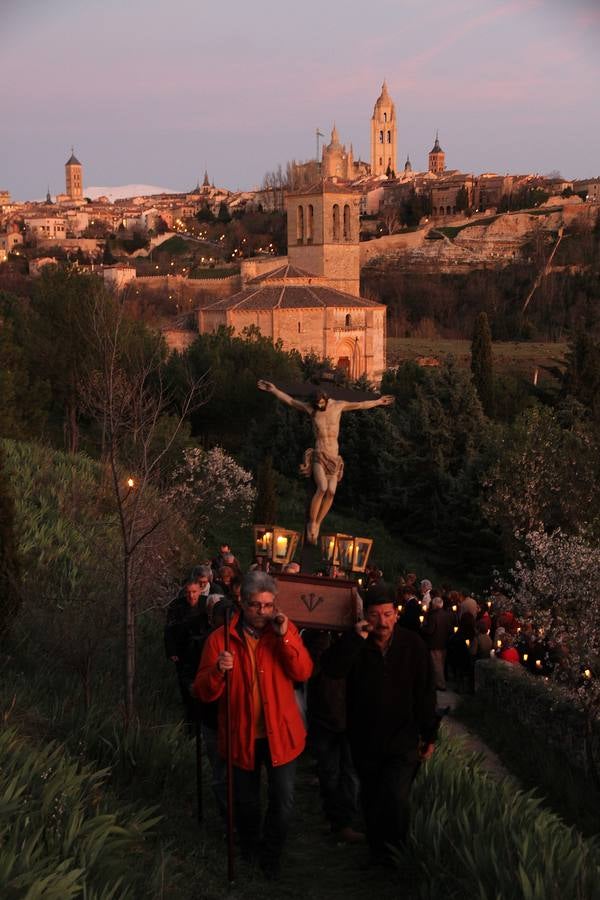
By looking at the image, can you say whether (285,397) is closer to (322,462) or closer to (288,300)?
(322,462)

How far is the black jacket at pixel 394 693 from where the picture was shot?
5082 mm

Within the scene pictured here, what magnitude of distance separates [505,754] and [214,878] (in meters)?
5.20

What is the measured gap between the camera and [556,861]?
14.9 feet

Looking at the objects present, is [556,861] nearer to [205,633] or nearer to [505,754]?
[205,633]

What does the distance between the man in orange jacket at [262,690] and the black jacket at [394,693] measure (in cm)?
31

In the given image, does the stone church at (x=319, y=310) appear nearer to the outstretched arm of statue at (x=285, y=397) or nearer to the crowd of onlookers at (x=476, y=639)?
the crowd of onlookers at (x=476, y=639)

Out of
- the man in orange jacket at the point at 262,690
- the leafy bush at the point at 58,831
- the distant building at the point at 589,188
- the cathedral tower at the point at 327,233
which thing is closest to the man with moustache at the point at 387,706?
the man in orange jacket at the point at 262,690

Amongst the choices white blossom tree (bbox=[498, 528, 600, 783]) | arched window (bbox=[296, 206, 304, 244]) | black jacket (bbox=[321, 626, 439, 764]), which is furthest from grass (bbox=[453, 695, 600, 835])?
arched window (bbox=[296, 206, 304, 244])

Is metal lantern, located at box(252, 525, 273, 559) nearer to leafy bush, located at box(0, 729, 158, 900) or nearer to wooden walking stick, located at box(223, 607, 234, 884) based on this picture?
leafy bush, located at box(0, 729, 158, 900)

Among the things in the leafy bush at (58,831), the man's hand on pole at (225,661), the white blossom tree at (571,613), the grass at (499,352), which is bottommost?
the grass at (499,352)

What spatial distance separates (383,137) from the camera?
568ft

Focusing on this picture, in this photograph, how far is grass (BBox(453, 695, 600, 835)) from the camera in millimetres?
8828

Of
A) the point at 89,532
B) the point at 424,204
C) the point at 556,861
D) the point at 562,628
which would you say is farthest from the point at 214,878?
the point at 424,204

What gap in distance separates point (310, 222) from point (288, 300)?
12.7m
